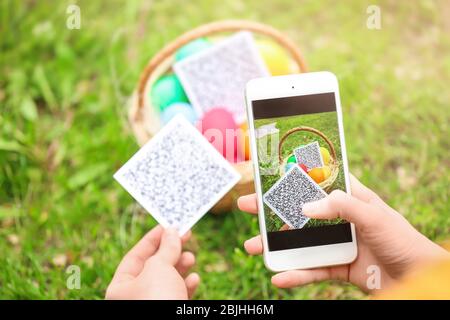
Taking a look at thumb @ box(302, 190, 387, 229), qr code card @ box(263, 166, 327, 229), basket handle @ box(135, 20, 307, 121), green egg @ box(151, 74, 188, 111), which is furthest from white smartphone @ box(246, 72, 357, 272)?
green egg @ box(151, 74, 188, 111)

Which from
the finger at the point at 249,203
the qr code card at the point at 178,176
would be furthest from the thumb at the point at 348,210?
the qr code card at the point at 178,176

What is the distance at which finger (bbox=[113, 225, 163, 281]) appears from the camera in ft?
4.21

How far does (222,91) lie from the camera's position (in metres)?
1.69

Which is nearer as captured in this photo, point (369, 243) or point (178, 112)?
Answer: point (369, 243)

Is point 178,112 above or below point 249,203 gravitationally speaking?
above

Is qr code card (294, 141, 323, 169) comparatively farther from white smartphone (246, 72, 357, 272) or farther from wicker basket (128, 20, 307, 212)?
wicker basket (128, 20, 307, 212)

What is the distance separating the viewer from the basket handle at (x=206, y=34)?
155 cm

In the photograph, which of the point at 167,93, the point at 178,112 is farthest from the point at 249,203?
the point at 167,93

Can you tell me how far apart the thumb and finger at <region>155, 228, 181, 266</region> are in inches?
14.5

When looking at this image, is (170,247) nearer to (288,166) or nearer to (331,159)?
(288,166)

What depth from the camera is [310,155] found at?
1.28 metres

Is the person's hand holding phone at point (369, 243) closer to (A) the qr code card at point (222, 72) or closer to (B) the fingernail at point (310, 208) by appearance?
(B) the fingernail at point (310, 208)

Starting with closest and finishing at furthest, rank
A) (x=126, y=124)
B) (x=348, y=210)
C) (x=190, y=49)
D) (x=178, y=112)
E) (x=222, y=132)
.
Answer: (x=348, y=210), (x=222, y=132), (x=178, y=112), (x=190, y=49), (x=126, y=124)

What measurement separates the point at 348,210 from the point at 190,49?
91 centimetres
